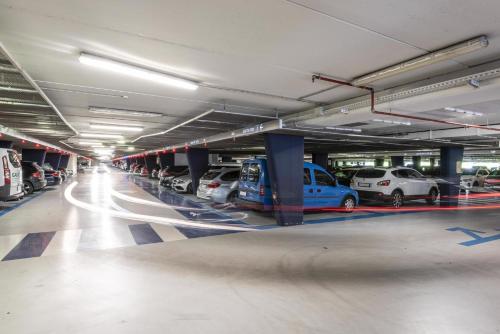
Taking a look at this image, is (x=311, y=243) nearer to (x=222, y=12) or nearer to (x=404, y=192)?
(x=222, y=12)

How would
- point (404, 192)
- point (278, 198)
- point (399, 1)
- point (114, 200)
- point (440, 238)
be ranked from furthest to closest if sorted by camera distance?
point (114, 200) → point (404, 192) → point (278, 198) → point (440, 238) → point (399, 1)

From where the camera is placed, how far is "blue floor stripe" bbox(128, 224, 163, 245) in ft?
20.8

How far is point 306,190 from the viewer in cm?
938

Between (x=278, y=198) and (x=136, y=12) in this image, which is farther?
(x=278, y=198)

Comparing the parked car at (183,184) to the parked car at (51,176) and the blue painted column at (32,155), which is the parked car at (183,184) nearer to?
the parked car at (51,176)

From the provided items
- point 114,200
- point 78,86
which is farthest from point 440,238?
point 114,200

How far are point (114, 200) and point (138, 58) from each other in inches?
395

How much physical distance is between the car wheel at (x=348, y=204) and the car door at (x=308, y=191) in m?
1.44

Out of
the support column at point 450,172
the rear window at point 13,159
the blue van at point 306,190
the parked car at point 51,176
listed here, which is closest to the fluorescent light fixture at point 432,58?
the blue van at point 306,190

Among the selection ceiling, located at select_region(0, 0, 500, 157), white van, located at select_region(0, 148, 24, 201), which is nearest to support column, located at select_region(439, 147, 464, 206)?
ceiling, located at select_region(0, 0, 500, 157)

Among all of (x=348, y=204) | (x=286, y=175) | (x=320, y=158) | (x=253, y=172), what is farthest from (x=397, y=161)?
(x=286, y=175)

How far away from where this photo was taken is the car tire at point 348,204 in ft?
33.8

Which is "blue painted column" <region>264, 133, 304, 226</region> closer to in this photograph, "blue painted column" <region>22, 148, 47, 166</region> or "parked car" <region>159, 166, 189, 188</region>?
"parked car" <region>159, 166, 189, 188</region>

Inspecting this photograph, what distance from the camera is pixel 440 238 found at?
22.2ft
